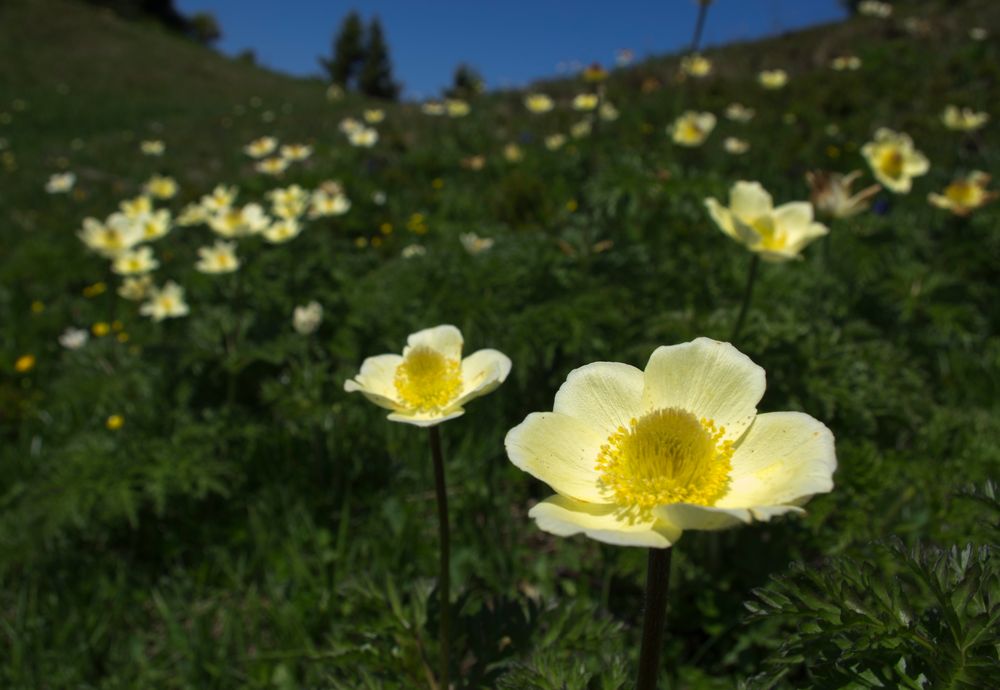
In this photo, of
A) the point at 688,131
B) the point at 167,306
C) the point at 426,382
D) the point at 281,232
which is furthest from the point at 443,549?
the point at 688,131

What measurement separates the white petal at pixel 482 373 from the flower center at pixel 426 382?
39 mm

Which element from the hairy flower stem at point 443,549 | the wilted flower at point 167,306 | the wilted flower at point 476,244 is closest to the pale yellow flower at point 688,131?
the wilted flower at point 476,244

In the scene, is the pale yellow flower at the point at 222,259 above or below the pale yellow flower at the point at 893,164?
below

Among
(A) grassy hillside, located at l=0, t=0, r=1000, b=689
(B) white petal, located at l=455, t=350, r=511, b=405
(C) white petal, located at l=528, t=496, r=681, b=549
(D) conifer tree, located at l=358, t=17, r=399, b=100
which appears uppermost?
A: (D) conifer tree, located at l=358, t=17, r=399, b=100

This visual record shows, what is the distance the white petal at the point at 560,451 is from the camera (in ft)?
3.18

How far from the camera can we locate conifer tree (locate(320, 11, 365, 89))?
156 feet

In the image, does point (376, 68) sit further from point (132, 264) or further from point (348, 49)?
Answer: point (132, 264)

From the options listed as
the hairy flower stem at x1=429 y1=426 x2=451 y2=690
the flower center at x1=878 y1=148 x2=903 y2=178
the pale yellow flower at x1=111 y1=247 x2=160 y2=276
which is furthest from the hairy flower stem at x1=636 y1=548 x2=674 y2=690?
the pale yellow flower at x1=111 y1=247 x2=160 y2=276

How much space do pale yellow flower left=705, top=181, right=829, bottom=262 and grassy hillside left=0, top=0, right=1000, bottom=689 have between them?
0.25 meters

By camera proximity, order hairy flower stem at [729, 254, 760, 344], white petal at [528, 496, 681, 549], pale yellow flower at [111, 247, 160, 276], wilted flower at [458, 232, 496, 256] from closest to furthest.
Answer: white petal at [528, 496, 681, 549], hairy flower stem at [729, 254, 760, 344], wilted flower at [458, 232, 496, 256], pale yellow flower at [111, 247, 160, 276]

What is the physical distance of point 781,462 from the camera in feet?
3.09

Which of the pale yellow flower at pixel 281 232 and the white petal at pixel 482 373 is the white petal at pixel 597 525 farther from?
the pale yellow flower at pixel 281 232

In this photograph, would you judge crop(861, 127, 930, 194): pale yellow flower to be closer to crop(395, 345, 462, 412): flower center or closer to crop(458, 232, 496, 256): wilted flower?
crop(458, 232, 496, 256): wilted flower

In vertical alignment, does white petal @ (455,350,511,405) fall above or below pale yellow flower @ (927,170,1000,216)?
below
